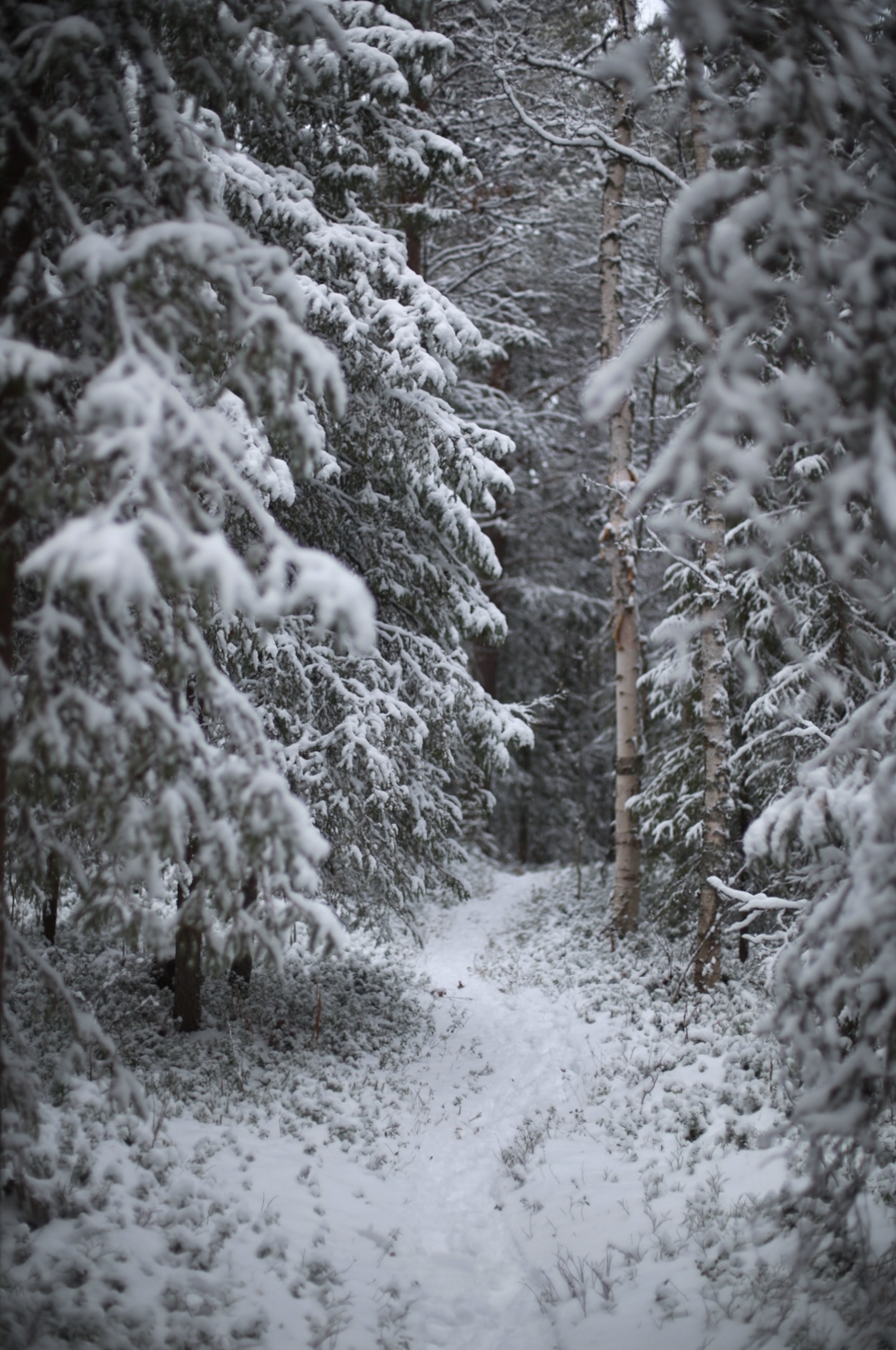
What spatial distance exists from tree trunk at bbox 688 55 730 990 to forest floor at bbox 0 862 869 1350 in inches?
20.1

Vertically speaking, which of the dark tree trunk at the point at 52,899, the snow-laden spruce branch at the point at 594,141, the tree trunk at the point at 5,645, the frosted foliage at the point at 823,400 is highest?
the snow-laden spruce branch at the point at 594,141

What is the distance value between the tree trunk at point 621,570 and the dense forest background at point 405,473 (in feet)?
0.18

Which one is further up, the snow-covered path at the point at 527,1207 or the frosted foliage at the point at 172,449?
the frosted foliage at the point at 172,449

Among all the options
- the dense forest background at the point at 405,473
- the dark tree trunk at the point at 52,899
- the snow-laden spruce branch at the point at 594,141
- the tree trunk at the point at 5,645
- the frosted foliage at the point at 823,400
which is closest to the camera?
the frosted foliage at the point at 823,400

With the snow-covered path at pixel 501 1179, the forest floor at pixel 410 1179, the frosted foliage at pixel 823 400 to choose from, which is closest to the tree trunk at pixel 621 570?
the forest floor at pixel 410 1179

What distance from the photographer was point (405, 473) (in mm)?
8625

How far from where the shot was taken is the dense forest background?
9.48ft

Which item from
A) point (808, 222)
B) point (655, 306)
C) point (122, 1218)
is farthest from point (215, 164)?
point (122, 1218)

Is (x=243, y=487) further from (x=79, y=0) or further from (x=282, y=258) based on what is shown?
(x=79, y=0)

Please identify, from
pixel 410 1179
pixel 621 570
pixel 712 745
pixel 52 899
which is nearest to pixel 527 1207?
pixel 410 1179

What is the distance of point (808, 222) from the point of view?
108 inches

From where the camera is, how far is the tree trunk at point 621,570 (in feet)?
36.5

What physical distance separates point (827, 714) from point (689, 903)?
3167mm

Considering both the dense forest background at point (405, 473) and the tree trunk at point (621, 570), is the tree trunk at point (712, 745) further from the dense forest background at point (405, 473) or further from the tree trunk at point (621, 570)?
the tree trunk at point (621, 570)
